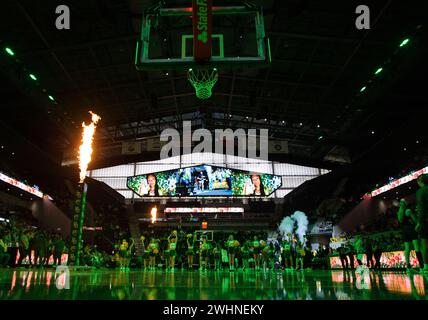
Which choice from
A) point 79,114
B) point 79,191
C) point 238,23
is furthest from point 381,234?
point 79,114

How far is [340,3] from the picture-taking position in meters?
10.7

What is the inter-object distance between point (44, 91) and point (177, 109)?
9041 mm

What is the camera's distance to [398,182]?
59.3 feet

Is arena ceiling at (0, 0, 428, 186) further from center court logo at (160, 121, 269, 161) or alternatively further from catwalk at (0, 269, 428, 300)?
catwalk at (0, 269, 428, 300)

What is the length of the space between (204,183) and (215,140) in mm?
3984

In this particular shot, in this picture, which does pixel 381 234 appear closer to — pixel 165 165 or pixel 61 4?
pixel 165 165

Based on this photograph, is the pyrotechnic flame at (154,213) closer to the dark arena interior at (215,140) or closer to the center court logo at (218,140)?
the dark arena interior at (215,140)

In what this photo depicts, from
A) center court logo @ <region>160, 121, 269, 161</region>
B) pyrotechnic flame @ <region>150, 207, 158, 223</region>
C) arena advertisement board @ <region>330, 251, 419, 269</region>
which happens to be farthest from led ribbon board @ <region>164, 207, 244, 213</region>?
arena advertisement board @ <region>330, 251, 419, 269</region>

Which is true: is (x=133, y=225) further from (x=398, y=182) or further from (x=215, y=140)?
(x=398, y=182)

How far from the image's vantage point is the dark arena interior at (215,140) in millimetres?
7543

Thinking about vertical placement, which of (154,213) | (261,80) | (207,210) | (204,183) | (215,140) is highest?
(261,80)

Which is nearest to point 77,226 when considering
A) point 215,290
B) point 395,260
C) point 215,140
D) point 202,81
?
point 202,81

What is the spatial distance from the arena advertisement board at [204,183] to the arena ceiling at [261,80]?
2.96 metres

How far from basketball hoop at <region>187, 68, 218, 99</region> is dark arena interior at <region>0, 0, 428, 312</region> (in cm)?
6
